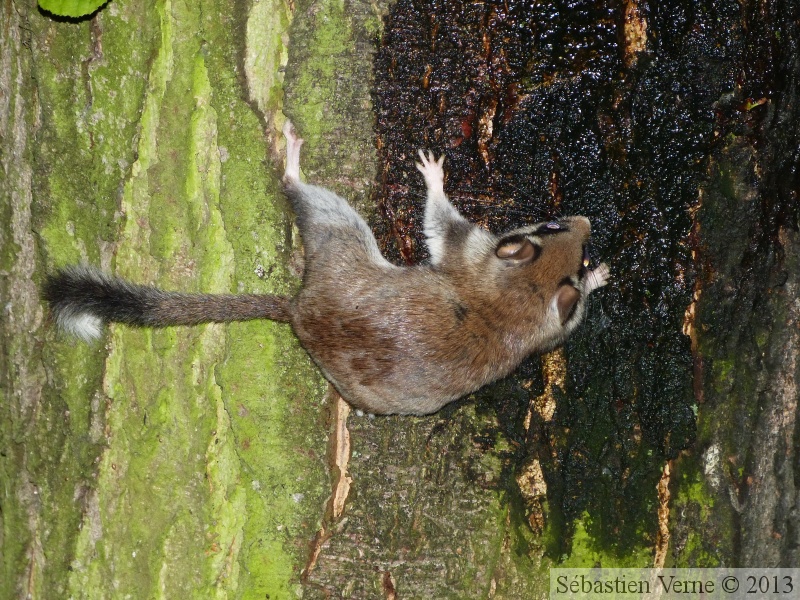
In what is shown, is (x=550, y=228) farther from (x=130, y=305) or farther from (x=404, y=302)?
(x=130, y=305)

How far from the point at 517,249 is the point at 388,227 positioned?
3.16 feet

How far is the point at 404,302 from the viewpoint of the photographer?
3.96m

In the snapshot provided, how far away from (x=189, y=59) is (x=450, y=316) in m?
1.90

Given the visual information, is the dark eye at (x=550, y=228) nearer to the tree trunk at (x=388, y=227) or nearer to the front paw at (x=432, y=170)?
the tree trunk at (x=388, y=227)

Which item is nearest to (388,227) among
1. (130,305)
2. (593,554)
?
(130,305)

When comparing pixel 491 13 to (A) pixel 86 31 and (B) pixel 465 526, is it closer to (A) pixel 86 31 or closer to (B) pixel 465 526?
(A) pixel 86 31

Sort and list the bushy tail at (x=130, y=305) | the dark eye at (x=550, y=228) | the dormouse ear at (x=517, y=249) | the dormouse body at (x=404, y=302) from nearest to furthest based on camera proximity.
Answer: the bushy tail at (x=130, y=305) → the dormouse body at (x=404, y=302) → the dark eye at (x=550, y=228) → the dormouse ear at (x=517, y=249)

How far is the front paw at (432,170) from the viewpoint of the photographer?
11.2 ft

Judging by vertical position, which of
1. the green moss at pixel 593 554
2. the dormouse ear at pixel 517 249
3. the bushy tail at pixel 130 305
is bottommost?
the green moss at pixel 593 554

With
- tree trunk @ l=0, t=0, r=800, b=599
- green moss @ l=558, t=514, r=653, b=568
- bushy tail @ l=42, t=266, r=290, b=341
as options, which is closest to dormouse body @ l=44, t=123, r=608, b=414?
bushy tail @ l=42, t=266, r=290, b=341

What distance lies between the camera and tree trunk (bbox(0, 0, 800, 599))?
3193 millimetres

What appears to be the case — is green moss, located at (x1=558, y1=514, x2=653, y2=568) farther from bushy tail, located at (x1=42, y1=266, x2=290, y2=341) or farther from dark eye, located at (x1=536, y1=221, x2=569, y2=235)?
bushy tail, located at (x1=42, y1=266, x2=290, y2=341)

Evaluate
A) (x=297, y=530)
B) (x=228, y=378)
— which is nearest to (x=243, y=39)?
(x=228, y=378)

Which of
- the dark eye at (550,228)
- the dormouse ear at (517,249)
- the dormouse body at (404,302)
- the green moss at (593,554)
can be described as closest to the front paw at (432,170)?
the dormouse body at (404,302)
